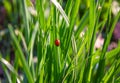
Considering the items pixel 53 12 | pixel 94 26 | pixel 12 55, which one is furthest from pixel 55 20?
pixel 12 55

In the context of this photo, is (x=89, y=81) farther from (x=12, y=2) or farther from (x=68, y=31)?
(x=12, y=2)

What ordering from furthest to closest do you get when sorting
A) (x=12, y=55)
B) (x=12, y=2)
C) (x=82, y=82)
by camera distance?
(x=12, y=2) < (x=12, y=55) < (x=82, y=82)

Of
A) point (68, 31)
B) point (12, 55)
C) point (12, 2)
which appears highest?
point (68, 31)

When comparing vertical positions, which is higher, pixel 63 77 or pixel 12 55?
pixel 63 77

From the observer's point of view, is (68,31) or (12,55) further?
(12,55)

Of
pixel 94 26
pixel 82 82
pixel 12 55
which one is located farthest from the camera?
pixel 12 55

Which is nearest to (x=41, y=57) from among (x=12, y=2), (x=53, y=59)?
(x=53, y=59)

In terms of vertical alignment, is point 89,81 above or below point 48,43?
below

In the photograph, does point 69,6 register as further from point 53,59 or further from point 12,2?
point 12,2

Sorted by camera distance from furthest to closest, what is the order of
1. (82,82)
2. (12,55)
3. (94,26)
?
(12,55)
(82,82)
(94,26)

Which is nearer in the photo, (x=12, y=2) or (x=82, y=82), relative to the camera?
(x=82, y=82)
